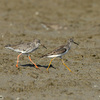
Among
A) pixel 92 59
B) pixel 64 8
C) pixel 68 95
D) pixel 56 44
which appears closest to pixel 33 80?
pixel 68 95

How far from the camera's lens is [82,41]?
13.9 m

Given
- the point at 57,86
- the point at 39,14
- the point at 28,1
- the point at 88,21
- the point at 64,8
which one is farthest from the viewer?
the point at 28,1

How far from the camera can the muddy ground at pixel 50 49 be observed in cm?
809

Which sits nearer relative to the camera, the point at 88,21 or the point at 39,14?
the point at 88,21

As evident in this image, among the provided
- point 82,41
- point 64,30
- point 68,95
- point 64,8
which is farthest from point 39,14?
point 68,95

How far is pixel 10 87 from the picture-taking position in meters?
8.16

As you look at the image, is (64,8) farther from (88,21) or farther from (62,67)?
(62,67)

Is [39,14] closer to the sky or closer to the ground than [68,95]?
closer to the ground

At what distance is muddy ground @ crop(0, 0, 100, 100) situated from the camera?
809cm

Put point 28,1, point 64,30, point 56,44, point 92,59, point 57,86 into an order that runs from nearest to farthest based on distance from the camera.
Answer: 1. point 57,86
2. point 92,59
3. point 56,44
4. point 64,30
5. point 28,1

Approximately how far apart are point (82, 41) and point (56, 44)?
135 centimetres

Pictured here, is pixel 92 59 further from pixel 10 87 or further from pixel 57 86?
pixel 10 87

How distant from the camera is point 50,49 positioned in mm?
12461

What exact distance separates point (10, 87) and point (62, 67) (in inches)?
101
